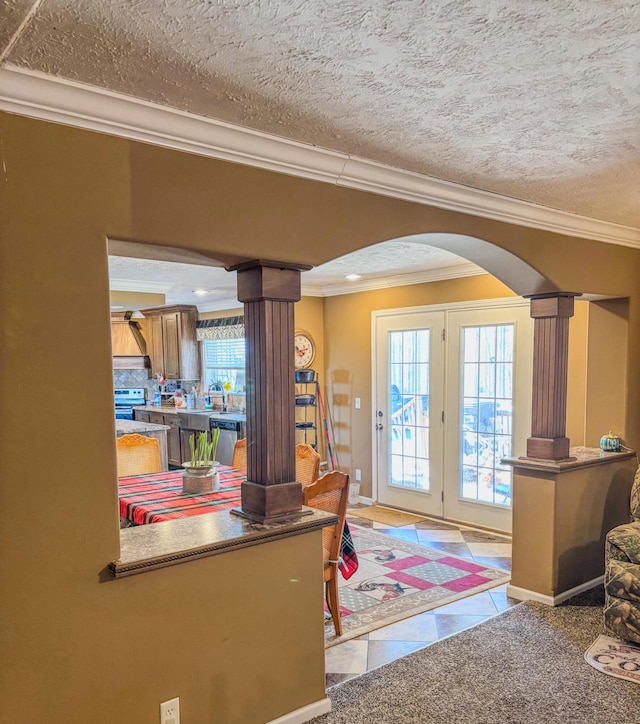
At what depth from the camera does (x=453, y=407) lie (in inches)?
209

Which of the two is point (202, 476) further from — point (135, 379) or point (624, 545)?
point (135, 379)

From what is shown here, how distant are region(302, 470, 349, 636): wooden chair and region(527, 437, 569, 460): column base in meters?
1.37

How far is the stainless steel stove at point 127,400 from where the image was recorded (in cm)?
877

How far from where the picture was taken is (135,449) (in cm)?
429

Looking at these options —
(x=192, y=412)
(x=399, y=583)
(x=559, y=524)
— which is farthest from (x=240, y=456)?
(x=192, y=412)

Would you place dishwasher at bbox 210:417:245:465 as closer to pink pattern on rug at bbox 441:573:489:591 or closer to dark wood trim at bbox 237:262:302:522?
pink pattern on rug at bbox 441:573:489:591

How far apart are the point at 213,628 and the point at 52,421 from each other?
3.20 ft

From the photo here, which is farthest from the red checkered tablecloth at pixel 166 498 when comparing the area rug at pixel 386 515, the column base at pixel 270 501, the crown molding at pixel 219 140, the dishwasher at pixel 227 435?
the dishwasher at pixel 227 435

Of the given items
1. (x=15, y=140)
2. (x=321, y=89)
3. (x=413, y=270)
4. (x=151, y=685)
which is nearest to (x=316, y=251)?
(x=321, y=89)

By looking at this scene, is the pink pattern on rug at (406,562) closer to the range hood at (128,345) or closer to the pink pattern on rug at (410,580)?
the pink pattern on rug at (410,580)

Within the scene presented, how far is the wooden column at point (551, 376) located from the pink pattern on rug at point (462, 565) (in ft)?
3.48

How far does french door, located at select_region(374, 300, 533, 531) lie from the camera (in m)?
4.87

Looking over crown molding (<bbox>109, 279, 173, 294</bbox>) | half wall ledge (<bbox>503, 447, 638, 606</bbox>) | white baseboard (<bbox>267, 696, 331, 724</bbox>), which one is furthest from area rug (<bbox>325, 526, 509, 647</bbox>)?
crown molding (<bbox>109, 279, 173, 294</bbox>)

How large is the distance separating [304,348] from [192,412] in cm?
192
